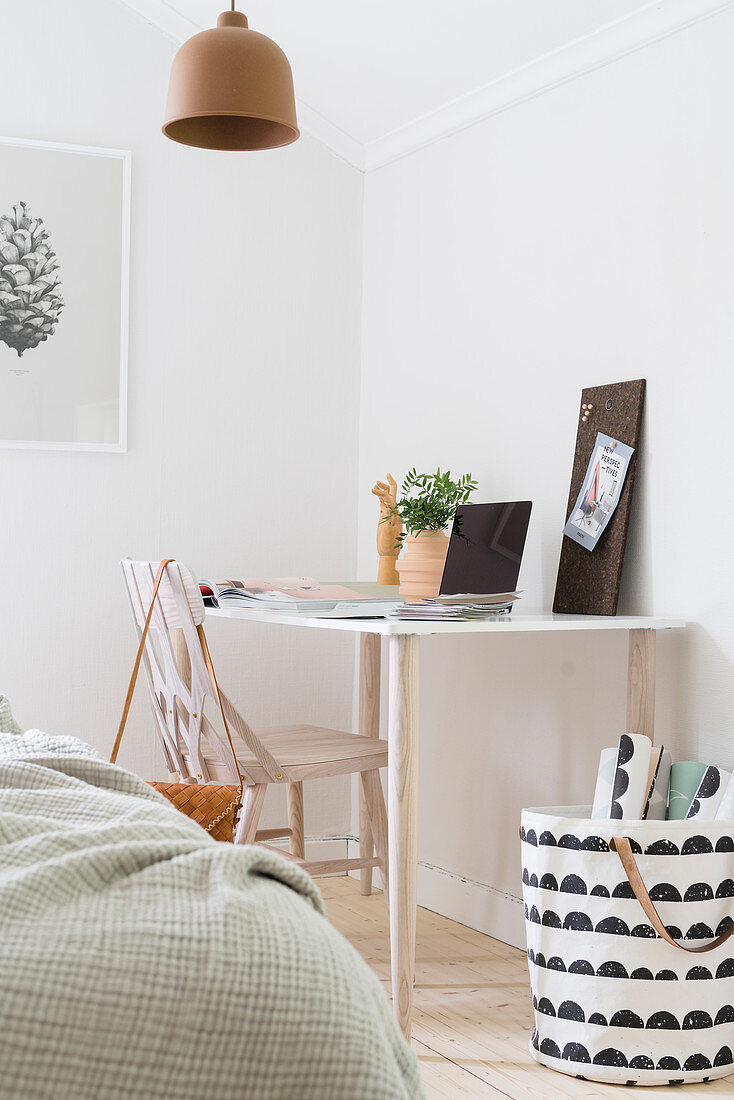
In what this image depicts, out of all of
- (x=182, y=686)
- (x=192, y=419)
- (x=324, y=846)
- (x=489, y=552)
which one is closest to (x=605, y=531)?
(x=489, y=552)

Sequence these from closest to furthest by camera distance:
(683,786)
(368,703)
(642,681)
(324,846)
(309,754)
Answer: (683,786) < (642,681) < (309,754) < (368,703) < (324,846)

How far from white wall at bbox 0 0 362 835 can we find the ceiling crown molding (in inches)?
10.7

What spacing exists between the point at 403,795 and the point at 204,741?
736mm

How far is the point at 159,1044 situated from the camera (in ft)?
2.45

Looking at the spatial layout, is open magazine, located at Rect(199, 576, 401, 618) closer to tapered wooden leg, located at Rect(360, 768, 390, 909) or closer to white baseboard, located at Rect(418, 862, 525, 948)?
tapered wooden leg, located at Rect(360, 768, 390, 909)

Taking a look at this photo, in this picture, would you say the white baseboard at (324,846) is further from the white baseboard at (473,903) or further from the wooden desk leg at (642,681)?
the wooden desk leg at (642,681)

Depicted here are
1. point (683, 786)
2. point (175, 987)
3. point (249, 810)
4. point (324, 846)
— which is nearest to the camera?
point (175, 987)

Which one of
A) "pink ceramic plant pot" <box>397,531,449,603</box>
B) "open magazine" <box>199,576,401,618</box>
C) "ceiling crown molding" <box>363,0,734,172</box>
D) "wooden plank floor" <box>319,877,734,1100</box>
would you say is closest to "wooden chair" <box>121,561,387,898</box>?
"open magazine" <box>199,576,401,618</box>

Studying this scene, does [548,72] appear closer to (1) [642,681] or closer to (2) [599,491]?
(2) [599,491]

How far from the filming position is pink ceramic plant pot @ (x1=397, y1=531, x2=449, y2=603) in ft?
8.20

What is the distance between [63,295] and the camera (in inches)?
114

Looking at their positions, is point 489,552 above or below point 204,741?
above

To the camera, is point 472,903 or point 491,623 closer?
point 491,623

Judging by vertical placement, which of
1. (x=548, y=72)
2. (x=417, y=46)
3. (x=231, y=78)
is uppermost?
(x=417, y=46)
